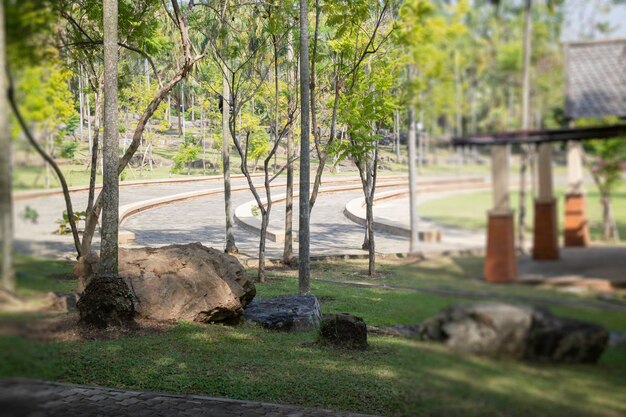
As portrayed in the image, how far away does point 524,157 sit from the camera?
126cm

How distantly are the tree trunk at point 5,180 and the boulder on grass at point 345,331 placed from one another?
4.95 m

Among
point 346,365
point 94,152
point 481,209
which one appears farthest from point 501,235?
point 94,152

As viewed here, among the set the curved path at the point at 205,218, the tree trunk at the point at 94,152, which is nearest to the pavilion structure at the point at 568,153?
the curved path at the point at 205,218

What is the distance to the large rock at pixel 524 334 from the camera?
1.20m

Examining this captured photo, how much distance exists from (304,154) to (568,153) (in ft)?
22.5

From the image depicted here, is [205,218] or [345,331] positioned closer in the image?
[345,331]

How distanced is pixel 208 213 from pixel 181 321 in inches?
128

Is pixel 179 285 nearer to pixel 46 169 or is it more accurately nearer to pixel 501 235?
pixel 46 169

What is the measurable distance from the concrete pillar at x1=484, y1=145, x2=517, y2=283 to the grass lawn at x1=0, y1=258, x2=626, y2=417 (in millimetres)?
29

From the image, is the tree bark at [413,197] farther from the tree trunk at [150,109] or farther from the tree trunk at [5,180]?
the tree trunk at [150,109]

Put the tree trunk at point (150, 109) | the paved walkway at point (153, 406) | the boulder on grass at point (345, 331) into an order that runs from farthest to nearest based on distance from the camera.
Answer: the tree trunk at point (150, 109), the boulder on grass at point (345, 331), the paved walkway at point (153, 406)

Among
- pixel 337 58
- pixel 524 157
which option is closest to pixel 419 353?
pixel 524 157

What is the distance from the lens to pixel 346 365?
19.6 feet

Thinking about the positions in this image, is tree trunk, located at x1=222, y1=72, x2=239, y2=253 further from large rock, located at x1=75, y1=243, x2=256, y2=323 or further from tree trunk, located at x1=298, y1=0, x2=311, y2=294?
large rock, located at x1=75, y1=243, x2=256, y2=323
